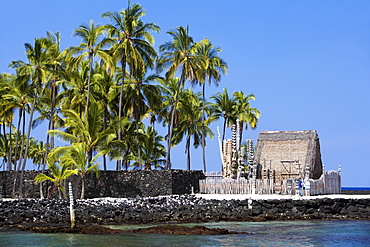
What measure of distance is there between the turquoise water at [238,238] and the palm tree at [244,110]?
27.2 meters

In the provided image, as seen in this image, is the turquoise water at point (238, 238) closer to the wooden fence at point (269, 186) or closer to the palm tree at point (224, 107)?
the wooden fence at point (269, 186)

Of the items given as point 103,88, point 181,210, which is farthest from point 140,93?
point 181,210

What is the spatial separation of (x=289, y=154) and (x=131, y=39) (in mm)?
12564

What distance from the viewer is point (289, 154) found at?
38.6 meters

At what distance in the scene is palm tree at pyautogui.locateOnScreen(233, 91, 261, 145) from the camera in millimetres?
51656

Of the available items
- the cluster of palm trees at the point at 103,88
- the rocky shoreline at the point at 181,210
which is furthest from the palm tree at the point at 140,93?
the rocky shoreline at the point at 181,210

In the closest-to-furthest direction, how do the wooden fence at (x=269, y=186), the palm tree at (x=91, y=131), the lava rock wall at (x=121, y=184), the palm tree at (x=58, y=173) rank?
the palm tree at (x=58, y=173) → the wooden fence at (x=269, y=186) → the palm tree at (x=91, y=131) → the lava rock wall at (x=121, y=184)

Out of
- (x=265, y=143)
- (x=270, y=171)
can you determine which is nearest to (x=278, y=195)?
(x=270, y=171)

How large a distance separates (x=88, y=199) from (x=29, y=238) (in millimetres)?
9662

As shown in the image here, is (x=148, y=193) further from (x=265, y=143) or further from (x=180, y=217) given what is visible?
(x=265, y=143)

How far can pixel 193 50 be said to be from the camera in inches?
1572

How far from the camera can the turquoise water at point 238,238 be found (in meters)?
20.5

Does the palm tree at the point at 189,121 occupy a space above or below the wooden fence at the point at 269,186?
above

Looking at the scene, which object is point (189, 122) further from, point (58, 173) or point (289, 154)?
point (58, 173)
